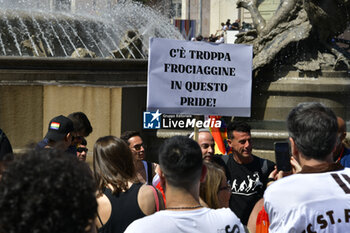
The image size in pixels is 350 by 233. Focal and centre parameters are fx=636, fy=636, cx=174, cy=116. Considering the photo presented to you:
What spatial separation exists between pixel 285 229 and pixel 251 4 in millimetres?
7155

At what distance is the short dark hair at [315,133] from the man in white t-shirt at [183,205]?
453mm

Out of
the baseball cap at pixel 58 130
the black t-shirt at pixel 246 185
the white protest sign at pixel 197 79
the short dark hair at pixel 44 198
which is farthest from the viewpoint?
the white protest sign at pixel 197 79

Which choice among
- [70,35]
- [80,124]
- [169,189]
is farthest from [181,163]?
[70,35]

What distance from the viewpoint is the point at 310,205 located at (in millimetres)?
2812

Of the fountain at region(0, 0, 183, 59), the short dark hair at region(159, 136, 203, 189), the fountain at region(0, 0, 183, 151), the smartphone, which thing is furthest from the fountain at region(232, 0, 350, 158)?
the short dark hair at region(159, 136, 203, 189)

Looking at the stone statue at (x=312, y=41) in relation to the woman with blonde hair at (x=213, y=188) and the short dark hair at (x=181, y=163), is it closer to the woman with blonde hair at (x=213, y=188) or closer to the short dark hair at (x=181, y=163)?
the woman with blonde hair at (x=213, y=188)

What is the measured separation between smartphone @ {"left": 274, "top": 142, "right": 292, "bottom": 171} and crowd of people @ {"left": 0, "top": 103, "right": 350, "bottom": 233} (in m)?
0.03

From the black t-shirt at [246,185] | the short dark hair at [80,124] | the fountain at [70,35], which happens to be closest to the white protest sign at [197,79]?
the short dark hair at [80,124]

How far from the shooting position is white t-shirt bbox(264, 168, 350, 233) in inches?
111

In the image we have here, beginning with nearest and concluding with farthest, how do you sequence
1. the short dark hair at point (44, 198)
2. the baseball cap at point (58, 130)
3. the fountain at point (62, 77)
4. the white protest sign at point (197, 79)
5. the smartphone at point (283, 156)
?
the short dark hair at point (44, 198) → the smartphone at point (283, 156) → the baseball cap at point (58, 130) → the white protest sign at point (197, 79) → the fountain at point (62, 77)

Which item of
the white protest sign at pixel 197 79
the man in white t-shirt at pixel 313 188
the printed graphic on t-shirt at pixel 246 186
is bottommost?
the printed graphic on t-shirt at pixel 246 186

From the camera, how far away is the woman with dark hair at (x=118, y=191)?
345cm

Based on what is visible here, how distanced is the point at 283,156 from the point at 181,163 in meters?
1.25

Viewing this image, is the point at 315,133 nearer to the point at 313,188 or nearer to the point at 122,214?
the point at 313,188
